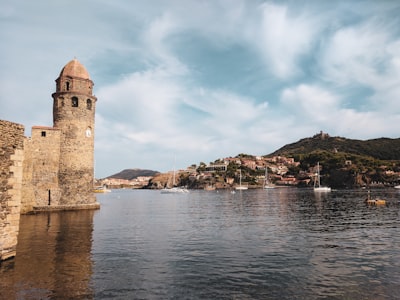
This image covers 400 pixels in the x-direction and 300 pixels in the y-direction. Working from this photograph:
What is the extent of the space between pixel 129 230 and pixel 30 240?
23.3ft

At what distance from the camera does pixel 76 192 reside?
3216cm

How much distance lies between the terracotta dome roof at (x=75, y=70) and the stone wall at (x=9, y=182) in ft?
71.2

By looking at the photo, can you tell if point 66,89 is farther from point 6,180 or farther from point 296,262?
point 296,262

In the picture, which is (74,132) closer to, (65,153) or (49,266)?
(65,153)

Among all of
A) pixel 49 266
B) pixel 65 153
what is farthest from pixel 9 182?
pixel 65 153

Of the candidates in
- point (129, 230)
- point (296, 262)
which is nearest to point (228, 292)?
point (296, 262)

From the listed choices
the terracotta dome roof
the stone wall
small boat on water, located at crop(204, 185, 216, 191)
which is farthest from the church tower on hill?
small boat on water, located at crop(204, 185, 216, 191)

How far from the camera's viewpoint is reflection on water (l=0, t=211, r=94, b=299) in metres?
9.59

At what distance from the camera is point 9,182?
12.6m

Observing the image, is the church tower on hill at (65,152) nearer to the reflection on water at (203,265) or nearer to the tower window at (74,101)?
the tower window at (74,101)

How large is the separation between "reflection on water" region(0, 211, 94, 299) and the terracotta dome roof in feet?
58.3

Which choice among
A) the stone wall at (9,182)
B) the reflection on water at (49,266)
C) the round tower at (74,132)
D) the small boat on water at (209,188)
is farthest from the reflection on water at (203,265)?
the small boat on water at (209,188)

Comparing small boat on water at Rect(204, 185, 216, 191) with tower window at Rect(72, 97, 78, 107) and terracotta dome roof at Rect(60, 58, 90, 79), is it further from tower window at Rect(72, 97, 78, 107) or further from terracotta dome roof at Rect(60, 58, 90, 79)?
tower window at Rect(72, 97, 78, 107)

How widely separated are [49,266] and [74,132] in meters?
22.0
